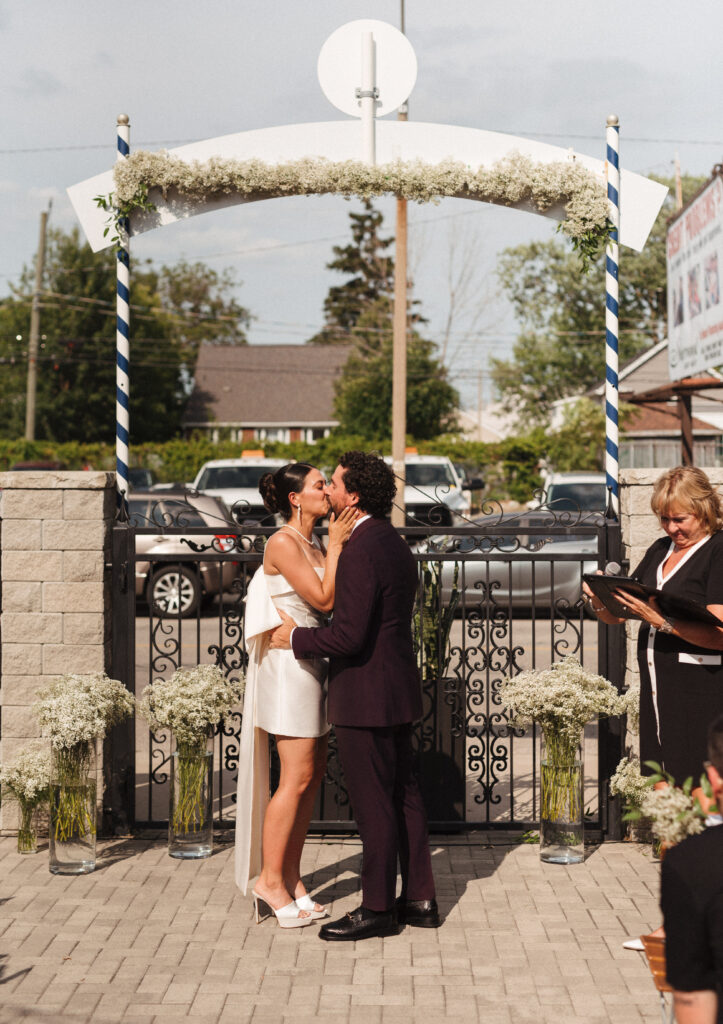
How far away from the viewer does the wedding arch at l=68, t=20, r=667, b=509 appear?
21.3 ft

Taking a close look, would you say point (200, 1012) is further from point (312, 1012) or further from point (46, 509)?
point (46, 509)

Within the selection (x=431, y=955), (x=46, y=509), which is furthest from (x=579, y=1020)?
(x=46, y=509)

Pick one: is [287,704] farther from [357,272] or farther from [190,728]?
[357,272]

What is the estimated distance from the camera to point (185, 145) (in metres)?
6.51

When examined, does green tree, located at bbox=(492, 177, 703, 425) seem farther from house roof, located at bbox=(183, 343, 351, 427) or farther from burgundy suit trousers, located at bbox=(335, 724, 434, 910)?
burgundy suit trousers, located at bbox=(335, 724, 434, 910)

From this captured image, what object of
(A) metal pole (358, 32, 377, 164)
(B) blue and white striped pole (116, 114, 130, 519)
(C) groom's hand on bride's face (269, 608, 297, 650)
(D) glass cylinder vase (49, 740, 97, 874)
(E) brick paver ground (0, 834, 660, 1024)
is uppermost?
(A) metal pole (358, 32, 377, 164)

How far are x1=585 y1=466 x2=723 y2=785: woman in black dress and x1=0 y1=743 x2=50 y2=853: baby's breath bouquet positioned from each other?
3152 mm

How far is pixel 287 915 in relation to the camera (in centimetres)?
519

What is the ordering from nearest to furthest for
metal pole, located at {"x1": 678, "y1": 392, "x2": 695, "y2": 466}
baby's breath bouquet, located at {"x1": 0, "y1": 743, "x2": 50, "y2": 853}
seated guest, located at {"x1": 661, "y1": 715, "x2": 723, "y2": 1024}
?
seated guest, located at {"x1": 661, "y1": 715, "x2": 723, "y2": 1024} → baby's breath bouquet, located at {"x1": 0, "y1": 743, "x2": 50, "y2": 853} → metal pole, located at {"x1": 678, "y1": 392, "x2": 695, "y2": 466}

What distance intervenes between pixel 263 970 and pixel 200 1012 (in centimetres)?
45

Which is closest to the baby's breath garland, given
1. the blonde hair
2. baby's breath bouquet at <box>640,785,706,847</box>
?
the blonde hair

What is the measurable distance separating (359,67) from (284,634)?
336cm

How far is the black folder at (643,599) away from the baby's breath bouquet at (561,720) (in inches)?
35.3

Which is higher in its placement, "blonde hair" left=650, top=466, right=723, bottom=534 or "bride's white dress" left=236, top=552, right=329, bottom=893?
→ "blonde hair" left=650, top=466, right=723, bottom=534
